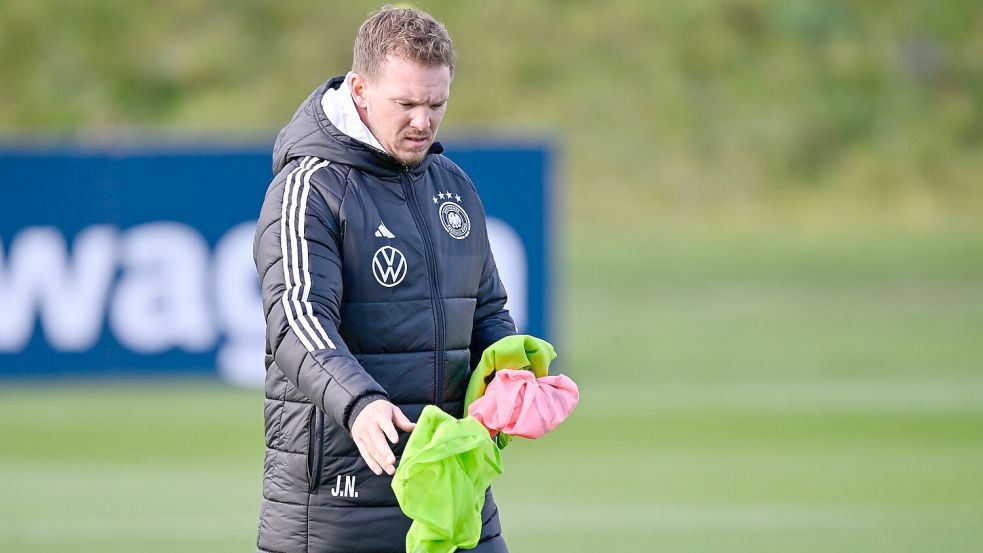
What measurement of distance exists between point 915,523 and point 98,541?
4.08m

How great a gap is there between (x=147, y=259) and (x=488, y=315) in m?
9.92

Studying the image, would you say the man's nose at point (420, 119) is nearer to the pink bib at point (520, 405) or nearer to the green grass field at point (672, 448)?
the pink bib at point (520, 405)

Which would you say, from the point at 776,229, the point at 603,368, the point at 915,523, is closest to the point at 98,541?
the point at 915,523

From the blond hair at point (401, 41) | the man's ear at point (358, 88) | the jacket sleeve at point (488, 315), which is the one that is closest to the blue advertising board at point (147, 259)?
the jacket sleeve at point (488, 315)

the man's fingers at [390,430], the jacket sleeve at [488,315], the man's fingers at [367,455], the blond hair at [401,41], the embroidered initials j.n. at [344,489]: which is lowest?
the embroidered initials j.n. at [344,489]

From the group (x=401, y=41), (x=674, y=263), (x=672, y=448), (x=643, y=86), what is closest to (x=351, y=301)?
(x=401, y=41)

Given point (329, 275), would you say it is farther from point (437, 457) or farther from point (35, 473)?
point (35, 473)

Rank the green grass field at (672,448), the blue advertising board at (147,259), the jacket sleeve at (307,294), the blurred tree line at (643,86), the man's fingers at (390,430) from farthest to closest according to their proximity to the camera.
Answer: the blurred tree line at (643,86) < the blue advertising board at (147,259) < the green grass field at (672,448) < the jacket sleeve at (307,294) < the man's fingers at (390,430)

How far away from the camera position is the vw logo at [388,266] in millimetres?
3900

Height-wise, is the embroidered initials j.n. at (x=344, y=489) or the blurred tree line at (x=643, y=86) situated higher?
the blurred tree line at (x=643, y=86)

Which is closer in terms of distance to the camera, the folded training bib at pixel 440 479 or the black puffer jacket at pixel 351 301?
the folded training bib at pixel 440 479

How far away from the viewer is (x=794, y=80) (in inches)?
1201

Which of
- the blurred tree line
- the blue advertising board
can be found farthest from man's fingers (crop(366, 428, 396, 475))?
the blurred tree line

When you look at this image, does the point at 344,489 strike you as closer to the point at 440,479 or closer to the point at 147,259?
the point at 440,479
